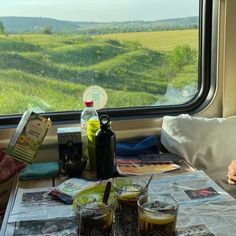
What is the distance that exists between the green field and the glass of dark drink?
1060 millimetres

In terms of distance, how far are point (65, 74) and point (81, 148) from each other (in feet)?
1.56

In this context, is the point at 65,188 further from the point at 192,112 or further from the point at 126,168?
the point at 192,112

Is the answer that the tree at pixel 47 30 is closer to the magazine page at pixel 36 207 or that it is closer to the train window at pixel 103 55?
the train window at pixel 103 55

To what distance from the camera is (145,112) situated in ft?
6.77

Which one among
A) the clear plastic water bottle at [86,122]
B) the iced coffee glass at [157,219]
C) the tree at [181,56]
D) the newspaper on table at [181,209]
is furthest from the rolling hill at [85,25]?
the iced coffee glass at [157,219]

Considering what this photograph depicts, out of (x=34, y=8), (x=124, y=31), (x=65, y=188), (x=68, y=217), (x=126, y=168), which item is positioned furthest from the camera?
(x=124, y=31)

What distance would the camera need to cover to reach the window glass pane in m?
1.89

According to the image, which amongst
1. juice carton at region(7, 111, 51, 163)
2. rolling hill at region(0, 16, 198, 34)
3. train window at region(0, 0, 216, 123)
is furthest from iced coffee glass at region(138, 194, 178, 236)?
rolling hill at region(0, 16, 198, 34)

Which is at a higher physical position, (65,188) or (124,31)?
(124,31)

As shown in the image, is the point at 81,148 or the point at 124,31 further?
the point at 124,31

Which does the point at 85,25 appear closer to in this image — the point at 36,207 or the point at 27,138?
the point at 27,138

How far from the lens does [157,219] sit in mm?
968

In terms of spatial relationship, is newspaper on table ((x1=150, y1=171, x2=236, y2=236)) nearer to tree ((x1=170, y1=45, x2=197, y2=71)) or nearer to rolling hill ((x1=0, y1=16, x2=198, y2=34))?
tree ((x1=170, y1=45, x2=197, y2=71))

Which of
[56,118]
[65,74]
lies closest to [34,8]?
[65,74]
